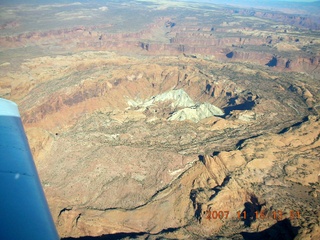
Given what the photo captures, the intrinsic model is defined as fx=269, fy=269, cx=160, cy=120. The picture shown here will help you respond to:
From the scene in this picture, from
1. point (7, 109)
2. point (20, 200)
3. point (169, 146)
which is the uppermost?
point (20, 200)

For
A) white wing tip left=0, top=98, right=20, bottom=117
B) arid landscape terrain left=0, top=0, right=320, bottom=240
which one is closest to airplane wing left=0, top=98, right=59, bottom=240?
white wing tip left=0, top=98, right=20, bottom=117

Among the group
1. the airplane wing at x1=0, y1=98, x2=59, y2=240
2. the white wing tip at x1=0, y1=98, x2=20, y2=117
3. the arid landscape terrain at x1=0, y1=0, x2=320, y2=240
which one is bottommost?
the arid landscape terrain at x1=0, y1=0, x2=320, y2=240

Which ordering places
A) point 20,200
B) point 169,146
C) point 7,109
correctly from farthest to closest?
point 169,146 < point 7,109 < point 20,200
